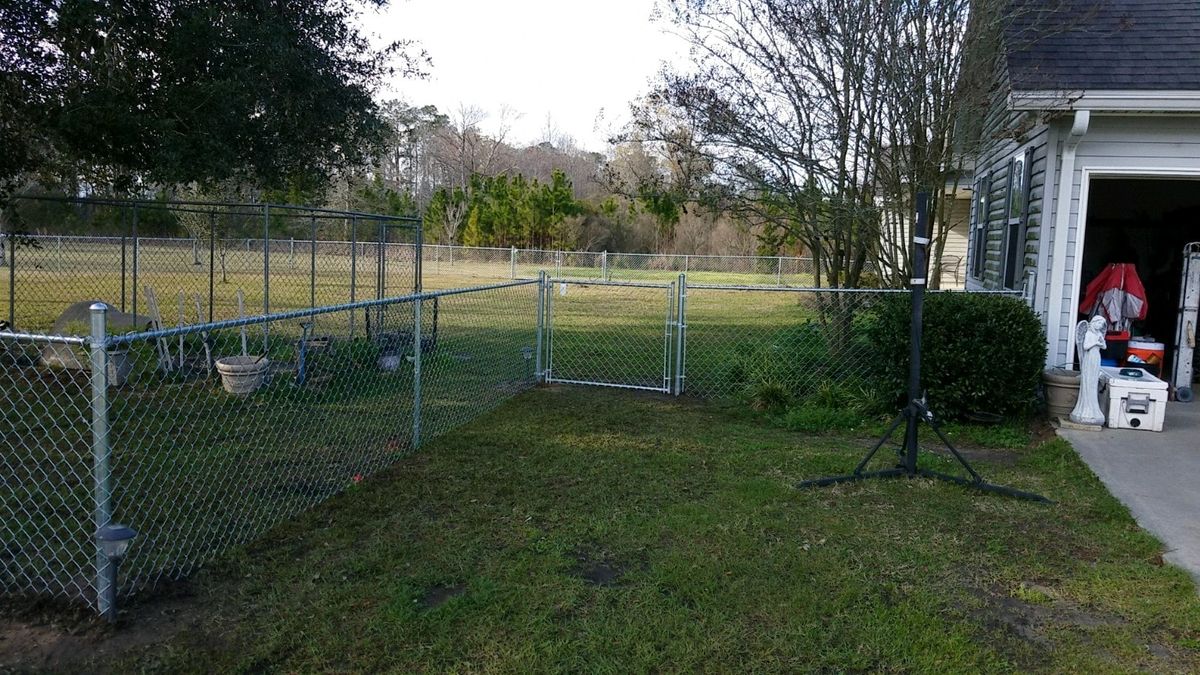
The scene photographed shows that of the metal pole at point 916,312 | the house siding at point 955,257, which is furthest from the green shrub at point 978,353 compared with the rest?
the house siding at point 955,257

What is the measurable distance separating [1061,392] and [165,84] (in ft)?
28.8

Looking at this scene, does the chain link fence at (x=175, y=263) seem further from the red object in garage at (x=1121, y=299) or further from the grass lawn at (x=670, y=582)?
the red object in garage at (x=1121, y=299)

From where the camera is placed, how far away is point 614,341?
1243 cm

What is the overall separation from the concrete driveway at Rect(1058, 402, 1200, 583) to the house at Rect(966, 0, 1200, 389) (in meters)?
1.15

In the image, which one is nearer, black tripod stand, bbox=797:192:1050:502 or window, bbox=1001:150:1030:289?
black tripod stand, bbox=797:192:1050:502

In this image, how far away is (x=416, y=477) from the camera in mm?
5512

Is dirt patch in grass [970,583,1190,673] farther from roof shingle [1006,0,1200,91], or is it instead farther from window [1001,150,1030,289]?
window [1001,150,1030,289]

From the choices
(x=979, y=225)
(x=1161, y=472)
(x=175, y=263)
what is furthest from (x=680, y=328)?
(x=175, y=263)

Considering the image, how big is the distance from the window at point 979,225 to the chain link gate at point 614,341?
4.44m

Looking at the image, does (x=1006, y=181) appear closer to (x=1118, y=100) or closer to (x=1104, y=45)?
(x=1104, y=45)

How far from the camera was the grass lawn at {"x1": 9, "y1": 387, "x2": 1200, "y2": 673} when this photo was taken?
3238 millimetres

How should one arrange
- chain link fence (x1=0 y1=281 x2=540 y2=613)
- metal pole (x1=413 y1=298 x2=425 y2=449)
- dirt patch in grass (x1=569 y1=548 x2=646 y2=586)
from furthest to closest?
metal pole (x1=413 y1=298 x2=425 y2=449), dirt patch in grass (x1=569 y1=548 x2=646 y2=586), chain link fence (x1=0 y1=281 x2=540 y2=613)

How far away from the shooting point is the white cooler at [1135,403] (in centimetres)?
671


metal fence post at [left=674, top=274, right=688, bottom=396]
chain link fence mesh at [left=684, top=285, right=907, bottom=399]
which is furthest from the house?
metal fence post at [left=674, top=274, right=688, bottom=396]
